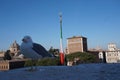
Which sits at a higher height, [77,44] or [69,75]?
[77,44]

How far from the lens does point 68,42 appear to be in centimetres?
12688

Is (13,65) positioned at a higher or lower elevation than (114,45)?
lower

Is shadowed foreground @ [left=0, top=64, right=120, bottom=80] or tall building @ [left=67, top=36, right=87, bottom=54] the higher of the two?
tall building @ [left=67, top=36, right=87, bottom=54]

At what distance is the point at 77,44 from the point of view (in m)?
122

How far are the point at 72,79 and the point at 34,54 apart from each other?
14647mm

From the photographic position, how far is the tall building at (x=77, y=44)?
122m

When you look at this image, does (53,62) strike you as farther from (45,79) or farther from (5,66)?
(45,79)

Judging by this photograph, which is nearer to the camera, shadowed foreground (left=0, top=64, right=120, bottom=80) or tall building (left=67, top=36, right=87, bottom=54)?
shadowed foreground (left=0, top=64, right=120, bottom=80)

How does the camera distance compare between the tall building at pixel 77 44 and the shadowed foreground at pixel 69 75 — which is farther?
the tall building at pixel 77 44

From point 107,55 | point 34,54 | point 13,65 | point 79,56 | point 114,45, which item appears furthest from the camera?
point 114,45

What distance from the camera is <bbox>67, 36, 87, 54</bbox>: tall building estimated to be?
121812mm

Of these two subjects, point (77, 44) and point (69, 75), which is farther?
point (77, 44)

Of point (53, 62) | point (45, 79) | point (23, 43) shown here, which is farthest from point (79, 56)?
point (45, 79)

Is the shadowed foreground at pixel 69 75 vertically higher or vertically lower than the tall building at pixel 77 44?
lower
